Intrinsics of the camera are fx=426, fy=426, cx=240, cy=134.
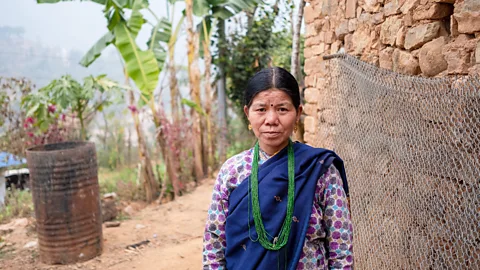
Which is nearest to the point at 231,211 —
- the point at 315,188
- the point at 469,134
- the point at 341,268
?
the point at 315,188

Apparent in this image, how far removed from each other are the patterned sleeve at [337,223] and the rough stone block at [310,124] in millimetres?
2784

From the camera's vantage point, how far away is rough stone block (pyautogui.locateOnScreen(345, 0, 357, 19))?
3.56 meters

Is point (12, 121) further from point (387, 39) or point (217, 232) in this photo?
point (217, 232)

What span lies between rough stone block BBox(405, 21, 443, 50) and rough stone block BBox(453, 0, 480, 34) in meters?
0.20

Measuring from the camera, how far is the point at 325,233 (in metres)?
1.67

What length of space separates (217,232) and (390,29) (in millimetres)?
1956

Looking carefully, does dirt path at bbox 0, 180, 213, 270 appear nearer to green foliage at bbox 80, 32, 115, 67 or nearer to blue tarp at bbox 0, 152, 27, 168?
blue tarp at bbox 0, 152, 27, 168

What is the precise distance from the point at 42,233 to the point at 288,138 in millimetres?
3869

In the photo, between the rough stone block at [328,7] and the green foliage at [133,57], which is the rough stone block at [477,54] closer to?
the rough stone block at [328,7]

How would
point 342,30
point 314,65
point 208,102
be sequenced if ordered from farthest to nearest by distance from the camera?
point 208,102
point 314,65
point 342,30

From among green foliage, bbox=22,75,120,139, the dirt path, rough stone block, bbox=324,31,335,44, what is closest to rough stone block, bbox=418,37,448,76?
rough stone block, bbox=324,31,335,44

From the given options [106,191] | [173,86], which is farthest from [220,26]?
[106,191]

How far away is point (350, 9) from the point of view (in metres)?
3.63

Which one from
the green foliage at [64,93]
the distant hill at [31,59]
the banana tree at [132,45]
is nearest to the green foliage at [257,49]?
the banana tree at [132,45]
